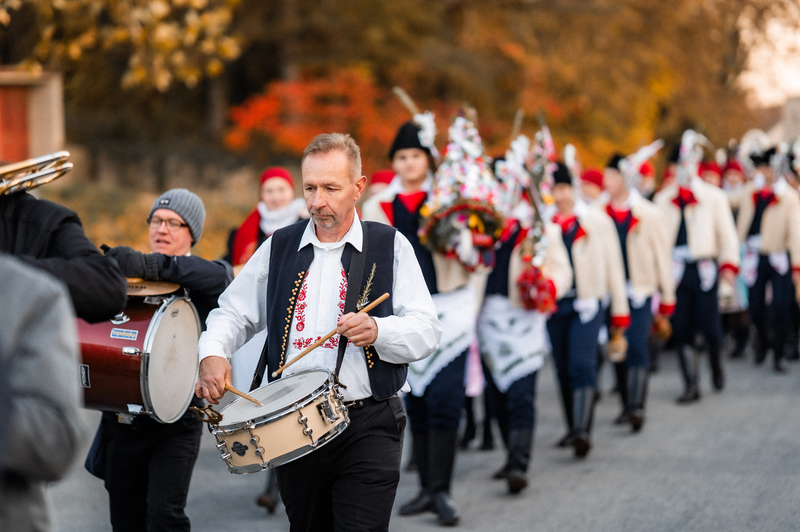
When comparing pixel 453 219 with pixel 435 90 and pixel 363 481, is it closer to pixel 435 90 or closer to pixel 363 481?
pixel 363 481

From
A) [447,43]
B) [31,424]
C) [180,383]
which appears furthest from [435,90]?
[31,424]

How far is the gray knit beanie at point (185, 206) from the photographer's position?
493 cm

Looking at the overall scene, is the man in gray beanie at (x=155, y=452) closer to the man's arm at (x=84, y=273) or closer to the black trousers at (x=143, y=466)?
the black trousers at (x=143, y=466)

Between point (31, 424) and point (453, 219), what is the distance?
173 inches

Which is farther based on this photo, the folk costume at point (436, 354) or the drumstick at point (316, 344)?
the folk costume at point (436, 354)

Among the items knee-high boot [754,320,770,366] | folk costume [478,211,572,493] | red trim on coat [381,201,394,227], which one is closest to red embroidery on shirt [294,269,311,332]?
red trim on coat [381,201,394,227]

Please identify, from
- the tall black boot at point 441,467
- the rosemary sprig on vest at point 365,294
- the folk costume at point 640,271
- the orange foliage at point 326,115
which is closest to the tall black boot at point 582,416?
the folk costume at point 640,271

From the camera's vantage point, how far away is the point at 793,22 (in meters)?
25.4

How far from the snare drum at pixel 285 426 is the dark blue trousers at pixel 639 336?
19.3 ft

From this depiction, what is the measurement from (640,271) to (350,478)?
6.04 metres

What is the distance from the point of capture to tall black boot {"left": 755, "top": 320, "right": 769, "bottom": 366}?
41.6 ft

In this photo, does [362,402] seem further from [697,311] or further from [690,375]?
[697,311]

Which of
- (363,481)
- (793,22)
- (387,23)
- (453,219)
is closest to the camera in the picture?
(363,481)

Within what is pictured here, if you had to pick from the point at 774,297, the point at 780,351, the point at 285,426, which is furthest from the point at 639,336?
the point at 285,426
